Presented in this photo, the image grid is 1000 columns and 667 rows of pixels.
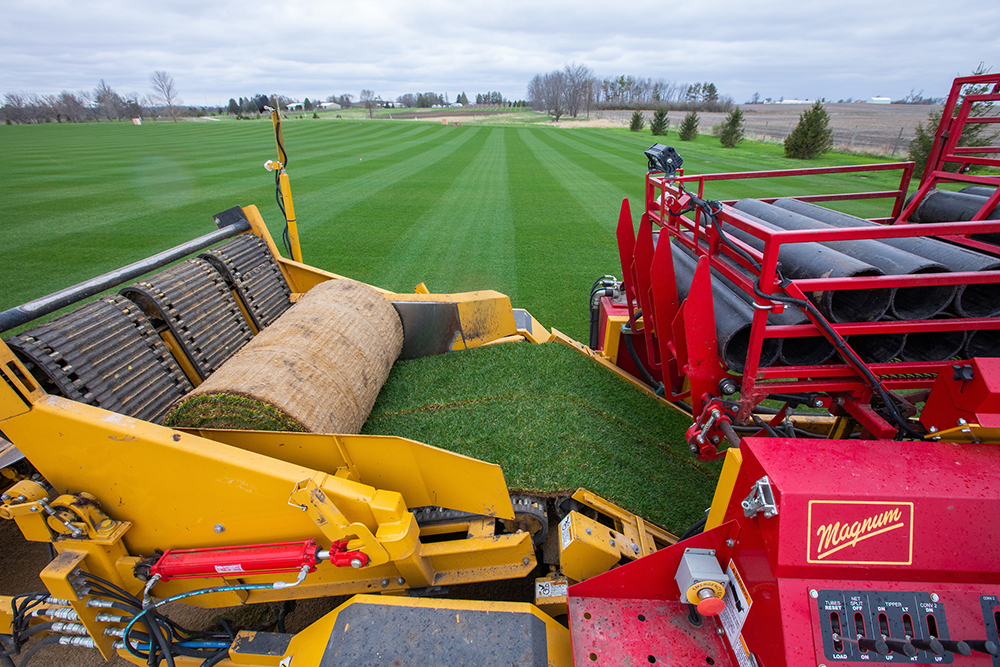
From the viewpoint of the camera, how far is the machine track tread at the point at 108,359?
237cm

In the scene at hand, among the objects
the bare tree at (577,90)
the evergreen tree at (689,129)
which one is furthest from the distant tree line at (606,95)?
the evergreen tree at (689,129)

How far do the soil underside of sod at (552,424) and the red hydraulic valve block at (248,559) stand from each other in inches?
42.6

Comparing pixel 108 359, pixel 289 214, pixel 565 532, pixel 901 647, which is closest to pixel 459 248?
pixel 289 214

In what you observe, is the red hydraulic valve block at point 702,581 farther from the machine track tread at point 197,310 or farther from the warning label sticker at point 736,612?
the machine track tread at point 197,310

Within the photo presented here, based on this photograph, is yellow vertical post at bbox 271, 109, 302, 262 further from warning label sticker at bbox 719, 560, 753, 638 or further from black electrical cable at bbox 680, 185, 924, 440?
warning label sticker at bbox 719, 560, 753, 638

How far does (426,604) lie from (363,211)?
13.5 meters

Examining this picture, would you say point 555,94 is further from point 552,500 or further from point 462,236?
point 552,500

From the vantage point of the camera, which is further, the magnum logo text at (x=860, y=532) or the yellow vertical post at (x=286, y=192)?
the yellow vertical post at (x=286, y=192)

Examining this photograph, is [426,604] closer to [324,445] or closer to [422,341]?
[324,445]

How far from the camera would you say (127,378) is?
8.91 ft

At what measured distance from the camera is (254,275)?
4.04 meters

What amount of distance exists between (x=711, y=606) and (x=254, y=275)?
155 inches

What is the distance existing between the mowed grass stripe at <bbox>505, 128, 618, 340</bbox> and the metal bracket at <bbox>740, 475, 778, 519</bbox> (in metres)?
4.88

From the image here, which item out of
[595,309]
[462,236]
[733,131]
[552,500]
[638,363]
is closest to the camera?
[552,500]
